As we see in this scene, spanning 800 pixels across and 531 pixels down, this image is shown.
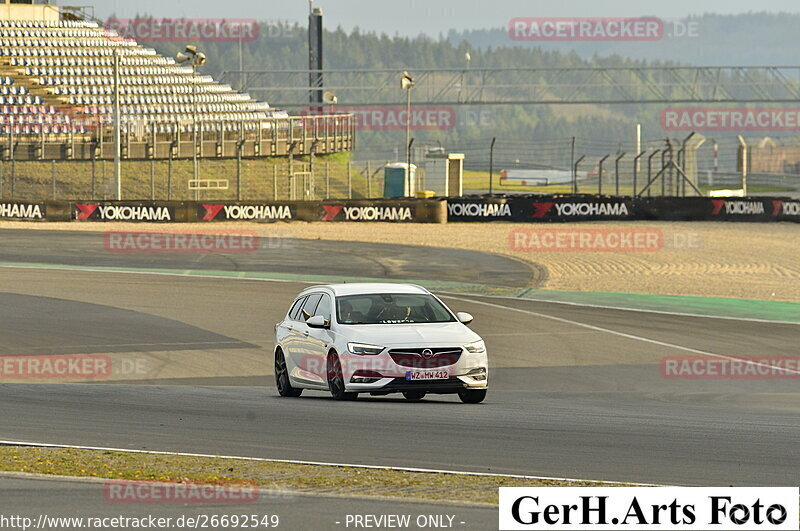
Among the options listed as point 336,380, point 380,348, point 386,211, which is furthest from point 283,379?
point 386,211

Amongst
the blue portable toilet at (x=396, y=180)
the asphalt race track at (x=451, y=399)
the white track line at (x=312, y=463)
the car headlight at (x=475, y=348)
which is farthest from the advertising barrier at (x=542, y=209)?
the white track line at (x=312, y=463)

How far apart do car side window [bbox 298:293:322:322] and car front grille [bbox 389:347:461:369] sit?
6.51 feet

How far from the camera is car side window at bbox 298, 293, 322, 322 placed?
14.7m

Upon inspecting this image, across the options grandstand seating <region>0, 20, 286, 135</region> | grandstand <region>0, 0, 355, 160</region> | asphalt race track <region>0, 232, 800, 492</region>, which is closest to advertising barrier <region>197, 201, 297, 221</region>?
grandstand <region>0, 0, 355, 160</region>

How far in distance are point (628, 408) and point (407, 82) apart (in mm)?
42276

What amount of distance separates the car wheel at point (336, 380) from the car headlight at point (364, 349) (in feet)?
1.03

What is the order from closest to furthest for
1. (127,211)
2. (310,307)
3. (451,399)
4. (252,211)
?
(451,399)
(310,307)
(127,211)
(252,211)

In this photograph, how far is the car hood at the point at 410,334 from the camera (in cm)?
1305

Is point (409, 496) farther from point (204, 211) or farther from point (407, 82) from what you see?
point (407, 82)

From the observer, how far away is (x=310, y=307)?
14.9 meters

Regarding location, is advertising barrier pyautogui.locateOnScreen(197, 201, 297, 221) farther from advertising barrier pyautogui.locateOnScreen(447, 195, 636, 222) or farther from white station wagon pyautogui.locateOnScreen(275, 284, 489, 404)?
white station wagon pyautogui.locateOnScreen(275, 284, 489, 404)

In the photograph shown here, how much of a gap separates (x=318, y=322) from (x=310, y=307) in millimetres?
1316

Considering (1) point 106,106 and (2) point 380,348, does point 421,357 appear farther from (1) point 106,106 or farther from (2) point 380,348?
(1) point 106,106

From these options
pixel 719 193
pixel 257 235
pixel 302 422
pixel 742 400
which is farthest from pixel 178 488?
pixel 719 193
